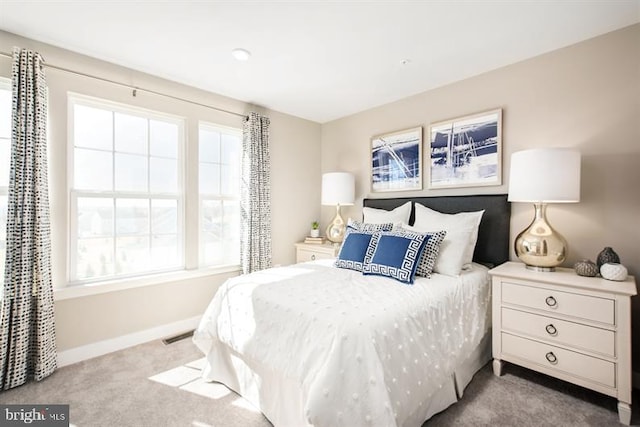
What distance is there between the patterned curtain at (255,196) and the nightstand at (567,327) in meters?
2.37

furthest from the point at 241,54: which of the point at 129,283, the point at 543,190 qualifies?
the point at 543,190

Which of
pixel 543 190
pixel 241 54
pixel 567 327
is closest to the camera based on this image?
pixel 567 327

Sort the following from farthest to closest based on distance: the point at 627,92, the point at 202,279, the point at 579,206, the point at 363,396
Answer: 1. the point at 202,279
2. the point at 579,206
3. the point at 627,92
4. the point at 363,396

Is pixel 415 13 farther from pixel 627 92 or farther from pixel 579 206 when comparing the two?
pixel 579 206

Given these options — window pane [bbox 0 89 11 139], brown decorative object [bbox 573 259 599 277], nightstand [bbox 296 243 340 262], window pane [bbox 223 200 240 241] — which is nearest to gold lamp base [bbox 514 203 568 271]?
brown decorative object [bbox 573 259 599 277]

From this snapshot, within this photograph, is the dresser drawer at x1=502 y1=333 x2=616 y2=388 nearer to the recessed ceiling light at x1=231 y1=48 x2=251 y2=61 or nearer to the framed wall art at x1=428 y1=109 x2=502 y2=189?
the framed wall art at x1=428 y1=109 x2=502 y2=189

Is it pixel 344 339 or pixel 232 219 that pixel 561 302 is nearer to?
pixel 344 339

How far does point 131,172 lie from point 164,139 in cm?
46

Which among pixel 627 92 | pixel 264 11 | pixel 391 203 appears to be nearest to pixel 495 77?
pixel 627 92

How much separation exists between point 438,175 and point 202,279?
270cm

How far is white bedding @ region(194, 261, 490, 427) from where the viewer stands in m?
1.23

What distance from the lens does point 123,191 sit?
269cm

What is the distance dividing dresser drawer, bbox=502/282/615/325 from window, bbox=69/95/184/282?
295 centimetres

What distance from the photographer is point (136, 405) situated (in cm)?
181
